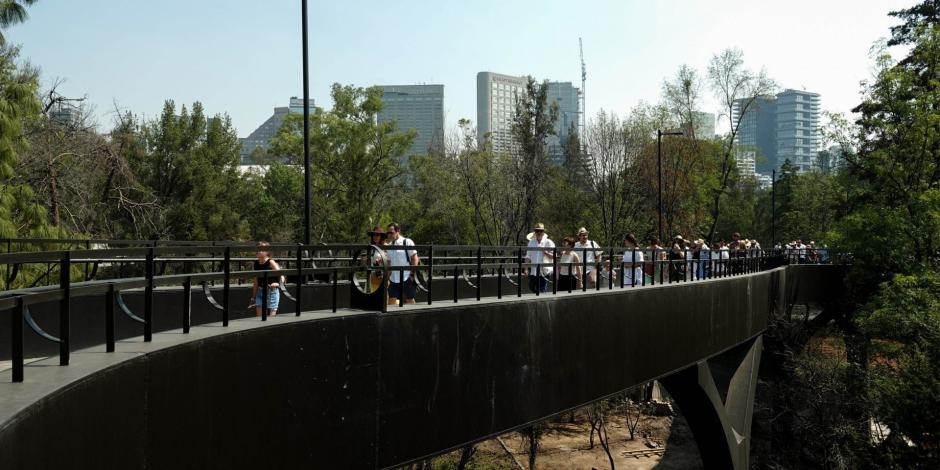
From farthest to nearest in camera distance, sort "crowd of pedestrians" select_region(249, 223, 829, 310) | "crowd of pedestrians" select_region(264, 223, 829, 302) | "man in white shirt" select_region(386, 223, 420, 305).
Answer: "man in white shirt" select_region(386, 223, 420, 305)
"crowd of pedestrians" select_region(264, 223, 829, 302)
"crowd of pedestrians" select_region(249, 223, 829, 310)

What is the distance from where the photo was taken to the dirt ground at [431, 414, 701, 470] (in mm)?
36969

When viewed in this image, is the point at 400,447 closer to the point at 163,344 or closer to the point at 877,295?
the point at 163,344

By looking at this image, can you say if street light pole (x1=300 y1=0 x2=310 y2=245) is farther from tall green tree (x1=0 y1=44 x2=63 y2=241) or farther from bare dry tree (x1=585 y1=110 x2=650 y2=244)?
bare dry tree (x1=585 y1=110 x2=650 y2=244)

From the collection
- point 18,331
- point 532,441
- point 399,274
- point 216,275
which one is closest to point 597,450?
point 532,441

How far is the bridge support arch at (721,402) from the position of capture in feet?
68.3

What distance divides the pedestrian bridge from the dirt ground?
21299 mm

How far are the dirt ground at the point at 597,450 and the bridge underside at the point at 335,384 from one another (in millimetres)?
22476

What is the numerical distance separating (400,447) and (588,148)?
49770mm

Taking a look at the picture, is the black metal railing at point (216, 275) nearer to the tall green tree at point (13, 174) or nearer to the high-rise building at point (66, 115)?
the tall green tree at point (13, 174)

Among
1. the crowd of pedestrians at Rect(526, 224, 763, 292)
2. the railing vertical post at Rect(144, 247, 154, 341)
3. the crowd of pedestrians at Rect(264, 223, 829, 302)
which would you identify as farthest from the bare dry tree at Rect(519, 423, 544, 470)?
the railing vertical post at Rect(144, 247, 154, 341)

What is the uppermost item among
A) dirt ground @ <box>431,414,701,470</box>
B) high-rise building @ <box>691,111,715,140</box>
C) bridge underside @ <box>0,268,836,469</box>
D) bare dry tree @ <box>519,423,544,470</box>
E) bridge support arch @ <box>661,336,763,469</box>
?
high-rise building @ <box>691,111,715,140</box>

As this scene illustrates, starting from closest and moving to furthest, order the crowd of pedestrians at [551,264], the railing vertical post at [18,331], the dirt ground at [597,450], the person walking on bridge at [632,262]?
the railing vertical post at [18,331]
the crowd of pedestrians at [551,264]
the person walking on bridge at [632,262]
the dirt ground at [597,450]

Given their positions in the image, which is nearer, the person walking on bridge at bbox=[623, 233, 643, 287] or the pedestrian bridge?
the pedestrian bridge

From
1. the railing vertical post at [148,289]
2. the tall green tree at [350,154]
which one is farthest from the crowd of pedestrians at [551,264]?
the tall green tree at [350,154]
